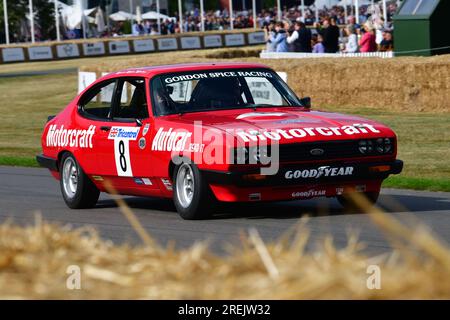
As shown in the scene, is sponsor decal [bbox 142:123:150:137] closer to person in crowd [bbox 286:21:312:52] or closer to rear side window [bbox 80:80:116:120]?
rear side window [bbox 80:80:116:120]

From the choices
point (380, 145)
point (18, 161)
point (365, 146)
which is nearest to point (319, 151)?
point (365, 146)

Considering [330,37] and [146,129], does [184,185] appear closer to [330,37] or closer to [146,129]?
[146,129]

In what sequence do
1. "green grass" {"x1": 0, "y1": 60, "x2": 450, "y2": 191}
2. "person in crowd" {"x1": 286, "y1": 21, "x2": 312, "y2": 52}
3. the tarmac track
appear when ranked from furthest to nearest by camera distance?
"person in crowd" {"x1": 286, "y1": 21, "x2": 312, "y2": 52}
"green grass" {"x1": 0, "y1": 60, "x2": 450, "y2": 191}
the tarmac track

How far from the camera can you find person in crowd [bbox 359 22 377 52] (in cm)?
2823

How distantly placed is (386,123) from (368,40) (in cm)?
745

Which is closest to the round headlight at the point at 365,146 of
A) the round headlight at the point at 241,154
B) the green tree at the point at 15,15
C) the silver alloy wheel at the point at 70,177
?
the round headlight at the point at 241,154

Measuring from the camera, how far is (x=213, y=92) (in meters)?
11.0

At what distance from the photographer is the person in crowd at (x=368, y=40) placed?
28.2 metres

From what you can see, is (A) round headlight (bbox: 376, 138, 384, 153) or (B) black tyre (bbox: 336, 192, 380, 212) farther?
(B) black tyre (bbox: 336, 192, 380, 212)

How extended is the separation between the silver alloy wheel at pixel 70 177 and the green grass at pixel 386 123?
140 inches

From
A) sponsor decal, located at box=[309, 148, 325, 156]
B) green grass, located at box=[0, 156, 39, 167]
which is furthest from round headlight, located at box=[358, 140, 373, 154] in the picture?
green grass, located at box=[0, 156, 39, 167]

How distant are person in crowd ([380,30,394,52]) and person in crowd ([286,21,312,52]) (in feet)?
11.1

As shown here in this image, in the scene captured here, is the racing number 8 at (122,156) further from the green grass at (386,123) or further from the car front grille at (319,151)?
the green grass at (386,123)

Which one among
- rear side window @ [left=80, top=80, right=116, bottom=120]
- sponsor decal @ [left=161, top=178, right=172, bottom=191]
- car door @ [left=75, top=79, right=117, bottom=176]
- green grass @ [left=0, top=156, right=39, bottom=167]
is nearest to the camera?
sponsor decal @ [left=161, top=178, right=172, bottom=191]
